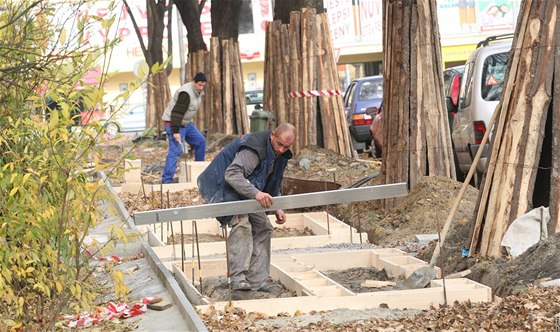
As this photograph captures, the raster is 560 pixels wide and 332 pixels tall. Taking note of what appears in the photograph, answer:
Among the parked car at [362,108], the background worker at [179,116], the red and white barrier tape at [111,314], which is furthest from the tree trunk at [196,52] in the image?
the red and white barrier tape at [111,314]

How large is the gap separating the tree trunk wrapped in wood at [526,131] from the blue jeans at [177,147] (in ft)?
30.1

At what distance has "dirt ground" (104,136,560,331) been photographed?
321 inches

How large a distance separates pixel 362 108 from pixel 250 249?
63.9 ft

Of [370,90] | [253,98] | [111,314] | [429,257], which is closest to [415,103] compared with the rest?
[429,257]

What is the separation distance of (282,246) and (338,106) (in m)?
7.23

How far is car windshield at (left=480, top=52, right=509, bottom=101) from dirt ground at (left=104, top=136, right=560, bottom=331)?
2.06 m

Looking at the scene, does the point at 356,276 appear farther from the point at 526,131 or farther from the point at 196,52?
the point at 196,52

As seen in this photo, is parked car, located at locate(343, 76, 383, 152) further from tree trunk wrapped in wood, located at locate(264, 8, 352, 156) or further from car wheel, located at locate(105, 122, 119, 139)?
car wheel, located at locate(105, 122, 119, 139)

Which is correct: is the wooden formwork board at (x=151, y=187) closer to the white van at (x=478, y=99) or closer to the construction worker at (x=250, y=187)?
the white van at (x=478, y=99)

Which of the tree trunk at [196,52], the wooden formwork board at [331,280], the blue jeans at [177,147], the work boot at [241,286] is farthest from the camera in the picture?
the tree trunk at [196,52]

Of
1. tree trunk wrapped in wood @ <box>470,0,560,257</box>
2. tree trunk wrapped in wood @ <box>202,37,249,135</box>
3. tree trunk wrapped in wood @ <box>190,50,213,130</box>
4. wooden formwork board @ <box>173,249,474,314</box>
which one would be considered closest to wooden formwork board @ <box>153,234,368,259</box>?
wooden formwork board @ <box>173,249,474,314</box>

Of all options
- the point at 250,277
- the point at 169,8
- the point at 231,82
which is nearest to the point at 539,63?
the point at 250,277

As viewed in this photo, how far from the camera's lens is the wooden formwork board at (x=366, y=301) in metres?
9.25

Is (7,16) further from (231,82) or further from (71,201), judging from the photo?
(231,82)
